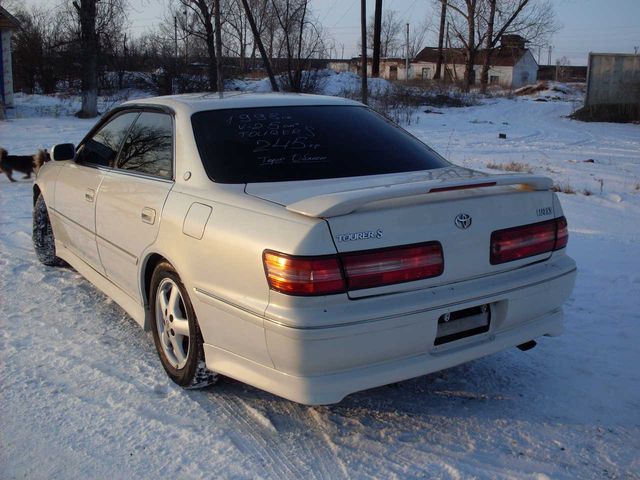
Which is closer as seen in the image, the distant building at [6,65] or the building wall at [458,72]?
the distant building at [6,65]

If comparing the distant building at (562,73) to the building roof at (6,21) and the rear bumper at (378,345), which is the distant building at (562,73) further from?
the rear bumper at (378,345)

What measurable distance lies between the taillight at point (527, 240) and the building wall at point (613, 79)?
23.0 meters

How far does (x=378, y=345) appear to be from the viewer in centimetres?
261

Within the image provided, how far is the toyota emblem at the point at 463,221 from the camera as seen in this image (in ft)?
9.23

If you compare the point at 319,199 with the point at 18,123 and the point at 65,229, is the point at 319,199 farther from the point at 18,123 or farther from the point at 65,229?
the point at 18,123

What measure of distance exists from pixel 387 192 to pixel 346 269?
1.36 feet

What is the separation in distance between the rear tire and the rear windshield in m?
2.64

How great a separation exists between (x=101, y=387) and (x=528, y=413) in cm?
224

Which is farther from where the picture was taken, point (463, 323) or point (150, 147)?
point (150, 147)

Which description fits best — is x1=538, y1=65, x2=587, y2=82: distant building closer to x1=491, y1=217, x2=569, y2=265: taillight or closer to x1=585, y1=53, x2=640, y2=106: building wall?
x1=585, y1=53, x2=640, y2=106: building wall

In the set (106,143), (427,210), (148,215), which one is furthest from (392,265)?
(106,143)

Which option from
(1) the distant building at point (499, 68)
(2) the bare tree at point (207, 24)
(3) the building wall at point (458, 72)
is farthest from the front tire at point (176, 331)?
(3) the building wall at point (458, 72)

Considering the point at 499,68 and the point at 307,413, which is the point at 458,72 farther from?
the point at 307,413

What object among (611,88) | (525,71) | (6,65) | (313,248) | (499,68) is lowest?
(313,248)
